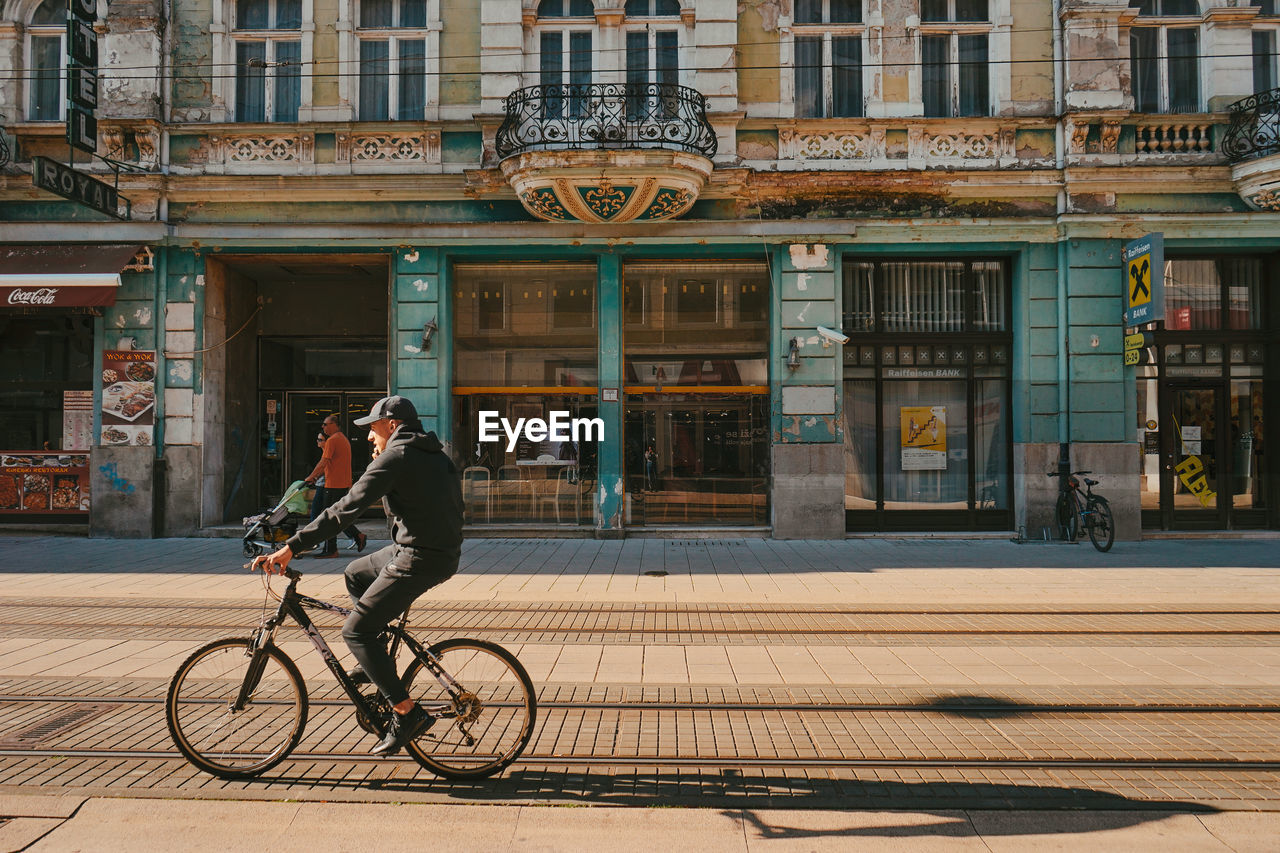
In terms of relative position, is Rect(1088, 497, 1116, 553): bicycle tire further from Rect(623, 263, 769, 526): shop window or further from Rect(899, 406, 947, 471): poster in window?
Rect(623, 263, 769, 526): shop window

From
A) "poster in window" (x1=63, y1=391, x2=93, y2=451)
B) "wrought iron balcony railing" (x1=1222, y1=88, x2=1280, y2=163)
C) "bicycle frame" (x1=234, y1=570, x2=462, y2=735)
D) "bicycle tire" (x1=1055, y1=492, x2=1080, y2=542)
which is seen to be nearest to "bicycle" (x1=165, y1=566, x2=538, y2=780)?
"bicycle frame" (x1=234, y1=570, x2=462, y2=735)

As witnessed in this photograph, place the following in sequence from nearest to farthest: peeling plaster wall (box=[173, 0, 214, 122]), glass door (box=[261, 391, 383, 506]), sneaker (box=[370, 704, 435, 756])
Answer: sneaker (box=[370, 704, 435, 756]) < peeling plaster wall (box=[173, 0, 214, 122]) < glass door (box=[261, 391, 383, 506])

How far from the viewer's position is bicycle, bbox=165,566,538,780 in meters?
4.18

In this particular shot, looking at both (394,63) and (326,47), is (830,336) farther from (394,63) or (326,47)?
(326,47)

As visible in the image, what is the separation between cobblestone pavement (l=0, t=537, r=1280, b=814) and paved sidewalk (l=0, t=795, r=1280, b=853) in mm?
124

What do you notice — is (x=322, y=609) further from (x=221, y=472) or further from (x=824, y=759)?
(x=221, y=472)

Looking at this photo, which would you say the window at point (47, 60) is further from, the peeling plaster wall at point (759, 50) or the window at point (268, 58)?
the peeling plaster wall at point (759, 50)

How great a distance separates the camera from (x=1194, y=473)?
14.3 m

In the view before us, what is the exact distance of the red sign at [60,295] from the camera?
43.5ft

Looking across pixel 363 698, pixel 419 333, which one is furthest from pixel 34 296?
pixel 363 698

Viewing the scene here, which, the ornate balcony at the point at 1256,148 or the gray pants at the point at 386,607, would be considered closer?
the gray pants at the point at 386,607

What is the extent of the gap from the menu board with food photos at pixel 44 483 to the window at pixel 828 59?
13.2m

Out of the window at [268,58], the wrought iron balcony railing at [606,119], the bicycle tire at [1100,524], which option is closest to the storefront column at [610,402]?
the wrought iron balcony railing at [606,119]

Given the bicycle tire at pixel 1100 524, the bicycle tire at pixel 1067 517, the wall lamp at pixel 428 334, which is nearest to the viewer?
the bicycle tire at pixel 1100 524
